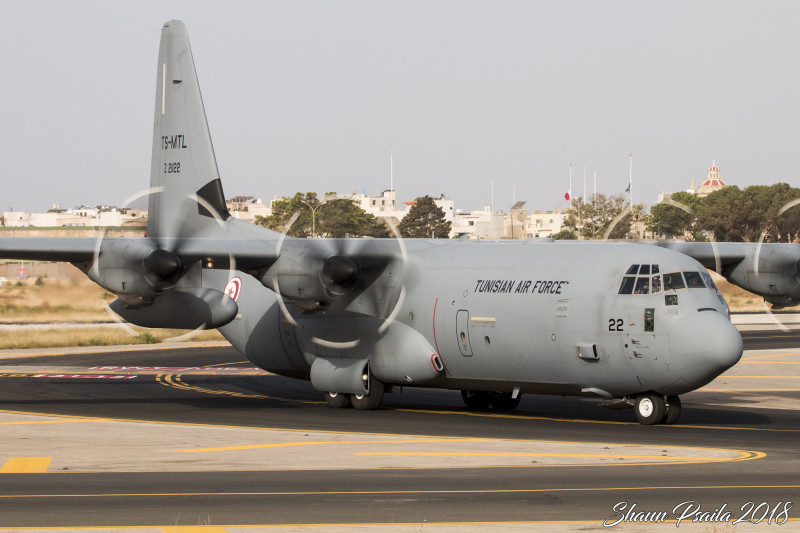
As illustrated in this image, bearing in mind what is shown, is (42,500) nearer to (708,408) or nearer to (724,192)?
(708,408)

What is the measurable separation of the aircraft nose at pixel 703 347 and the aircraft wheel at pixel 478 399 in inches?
264

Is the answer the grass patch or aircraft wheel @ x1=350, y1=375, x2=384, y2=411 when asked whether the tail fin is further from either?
the grass patch

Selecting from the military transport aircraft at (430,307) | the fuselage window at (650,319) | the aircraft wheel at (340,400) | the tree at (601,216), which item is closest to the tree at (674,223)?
the tree at (601,216)

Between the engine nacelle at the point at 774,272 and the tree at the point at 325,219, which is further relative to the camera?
the tree at the point at 325,219

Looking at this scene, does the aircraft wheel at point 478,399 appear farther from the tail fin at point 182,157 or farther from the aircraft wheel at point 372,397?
the tail fin at point 182,157

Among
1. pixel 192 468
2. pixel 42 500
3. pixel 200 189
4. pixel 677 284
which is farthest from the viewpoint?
pixel 200 189

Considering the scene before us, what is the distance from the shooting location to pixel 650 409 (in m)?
20.3

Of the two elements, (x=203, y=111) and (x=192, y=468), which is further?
(x=203, y=111)

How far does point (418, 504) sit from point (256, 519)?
2.05 m

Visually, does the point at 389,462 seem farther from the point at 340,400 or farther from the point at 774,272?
the point at 774,272

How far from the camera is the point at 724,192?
432 feet

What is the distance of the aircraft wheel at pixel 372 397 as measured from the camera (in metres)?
24.7

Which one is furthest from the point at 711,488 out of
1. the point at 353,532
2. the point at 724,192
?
the point at 724,192

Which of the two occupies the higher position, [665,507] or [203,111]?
[203,111]
